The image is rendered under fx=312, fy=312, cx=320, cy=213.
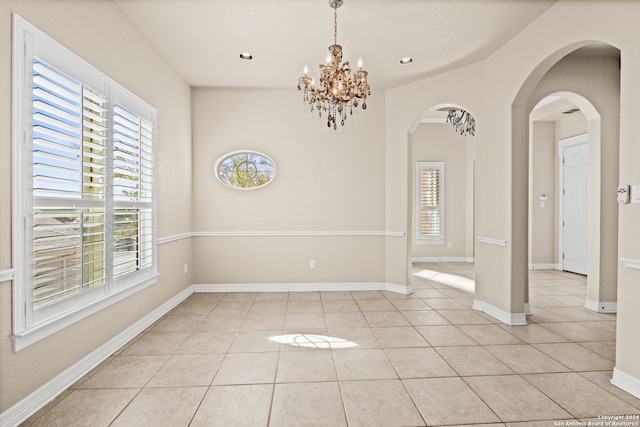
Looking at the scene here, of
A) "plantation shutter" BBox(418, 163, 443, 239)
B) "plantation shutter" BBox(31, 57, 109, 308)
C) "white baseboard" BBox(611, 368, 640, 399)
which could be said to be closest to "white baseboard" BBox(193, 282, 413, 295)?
"plantation shutter" BBox(31, 57, 109, 308)

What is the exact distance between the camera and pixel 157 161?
348 cm

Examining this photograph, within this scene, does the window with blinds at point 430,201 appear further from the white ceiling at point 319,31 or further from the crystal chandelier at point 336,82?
the crystal chandelier at point 336,82

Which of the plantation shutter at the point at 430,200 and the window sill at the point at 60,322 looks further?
the plantation shutter at the point at 430,200

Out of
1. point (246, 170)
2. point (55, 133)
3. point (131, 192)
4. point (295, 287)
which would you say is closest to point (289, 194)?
point (246, 170)

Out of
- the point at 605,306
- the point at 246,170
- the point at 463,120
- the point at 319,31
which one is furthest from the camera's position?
the point at 463,120

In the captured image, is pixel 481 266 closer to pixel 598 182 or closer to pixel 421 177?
pixel 598 182

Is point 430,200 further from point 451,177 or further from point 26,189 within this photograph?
point 26,189

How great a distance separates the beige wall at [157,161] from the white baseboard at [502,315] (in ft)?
12.4

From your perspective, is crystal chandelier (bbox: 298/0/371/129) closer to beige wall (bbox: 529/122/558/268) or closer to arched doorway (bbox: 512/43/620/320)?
arched doorway (bbox: 512/43/620/320)

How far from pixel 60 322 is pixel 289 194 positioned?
3.02m

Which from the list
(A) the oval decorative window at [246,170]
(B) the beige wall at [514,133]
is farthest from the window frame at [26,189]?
(B) the beige wall at [514,133]

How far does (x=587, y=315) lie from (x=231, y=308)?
4148 millimetres

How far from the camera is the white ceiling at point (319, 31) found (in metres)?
2.72

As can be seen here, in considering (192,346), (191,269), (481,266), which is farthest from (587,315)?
(191,269)
